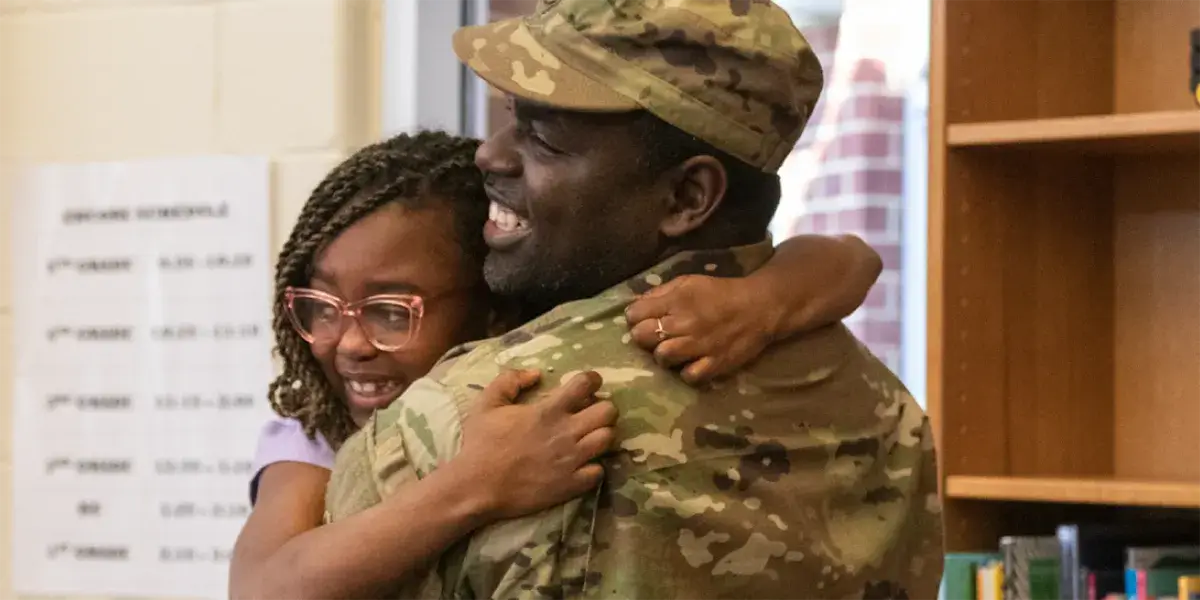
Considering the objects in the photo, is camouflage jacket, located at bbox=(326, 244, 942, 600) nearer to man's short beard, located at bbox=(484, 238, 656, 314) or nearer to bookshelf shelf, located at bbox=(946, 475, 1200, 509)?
man's short beard, located at bbox=(484, 238, 656, 314)

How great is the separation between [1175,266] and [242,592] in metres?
1.63

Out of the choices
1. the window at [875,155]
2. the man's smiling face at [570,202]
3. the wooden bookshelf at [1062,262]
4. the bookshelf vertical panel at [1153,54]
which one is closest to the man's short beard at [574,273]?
the man's smiling face at [570,202]

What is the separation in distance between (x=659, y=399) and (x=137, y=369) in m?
1.53

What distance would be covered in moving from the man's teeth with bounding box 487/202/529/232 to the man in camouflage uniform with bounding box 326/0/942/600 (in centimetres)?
2

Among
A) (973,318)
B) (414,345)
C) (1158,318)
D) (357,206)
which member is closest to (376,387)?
(414,345)

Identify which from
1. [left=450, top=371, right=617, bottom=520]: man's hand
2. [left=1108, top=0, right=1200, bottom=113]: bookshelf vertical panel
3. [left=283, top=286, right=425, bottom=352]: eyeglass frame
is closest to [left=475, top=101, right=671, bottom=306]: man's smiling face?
[left=450, top=371, right=617, bottom=520]: man's hand

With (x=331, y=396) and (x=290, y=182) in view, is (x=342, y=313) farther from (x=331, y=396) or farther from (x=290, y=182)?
(x=290, y=182)

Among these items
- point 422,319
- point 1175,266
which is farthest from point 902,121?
point 422,319

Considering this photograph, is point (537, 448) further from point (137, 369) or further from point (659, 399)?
point (137, 369)

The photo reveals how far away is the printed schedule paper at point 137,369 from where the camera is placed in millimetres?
2314

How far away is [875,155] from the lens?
10.2 ft

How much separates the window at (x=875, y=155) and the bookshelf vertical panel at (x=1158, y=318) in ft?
1.42

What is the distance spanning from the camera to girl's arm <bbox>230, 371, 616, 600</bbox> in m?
1.03

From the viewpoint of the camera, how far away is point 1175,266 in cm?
232
